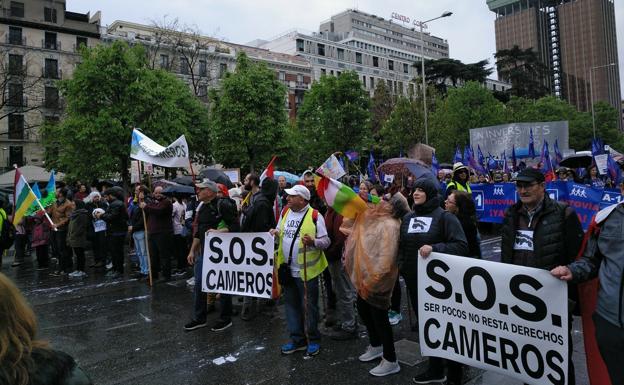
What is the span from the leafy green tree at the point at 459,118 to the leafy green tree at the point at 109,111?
2367 centimetres

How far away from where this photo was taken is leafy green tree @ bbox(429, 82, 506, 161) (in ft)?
126

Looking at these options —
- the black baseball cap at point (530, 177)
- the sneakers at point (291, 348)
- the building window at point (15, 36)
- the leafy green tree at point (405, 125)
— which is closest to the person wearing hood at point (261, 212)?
the sneakers at point (291, 348)

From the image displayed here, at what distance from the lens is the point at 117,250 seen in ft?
34.2

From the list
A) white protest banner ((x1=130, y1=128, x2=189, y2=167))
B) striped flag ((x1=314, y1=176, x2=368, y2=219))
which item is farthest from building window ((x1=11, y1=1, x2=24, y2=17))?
striped flag ((x1=314, y1=176, x2=368, y2=219))

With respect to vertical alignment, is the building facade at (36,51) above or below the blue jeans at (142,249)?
above

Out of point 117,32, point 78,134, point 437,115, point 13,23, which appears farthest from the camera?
point 117,32

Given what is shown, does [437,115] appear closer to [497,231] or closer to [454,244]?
[497,231]

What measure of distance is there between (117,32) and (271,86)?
98.5 feet

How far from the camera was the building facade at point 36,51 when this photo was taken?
4338cm

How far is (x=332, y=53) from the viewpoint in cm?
8169

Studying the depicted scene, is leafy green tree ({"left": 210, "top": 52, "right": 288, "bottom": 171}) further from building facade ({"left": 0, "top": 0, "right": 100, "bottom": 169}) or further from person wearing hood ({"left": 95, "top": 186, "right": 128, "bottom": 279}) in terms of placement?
building facade ({"left": 0, "top": 0, "right": 100, "bottom": 169})

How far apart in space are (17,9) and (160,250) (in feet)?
159

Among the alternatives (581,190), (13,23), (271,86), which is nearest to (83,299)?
(581,190)

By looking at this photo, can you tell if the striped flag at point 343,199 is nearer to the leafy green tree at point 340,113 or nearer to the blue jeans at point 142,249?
the blue jeans at point 142,249
